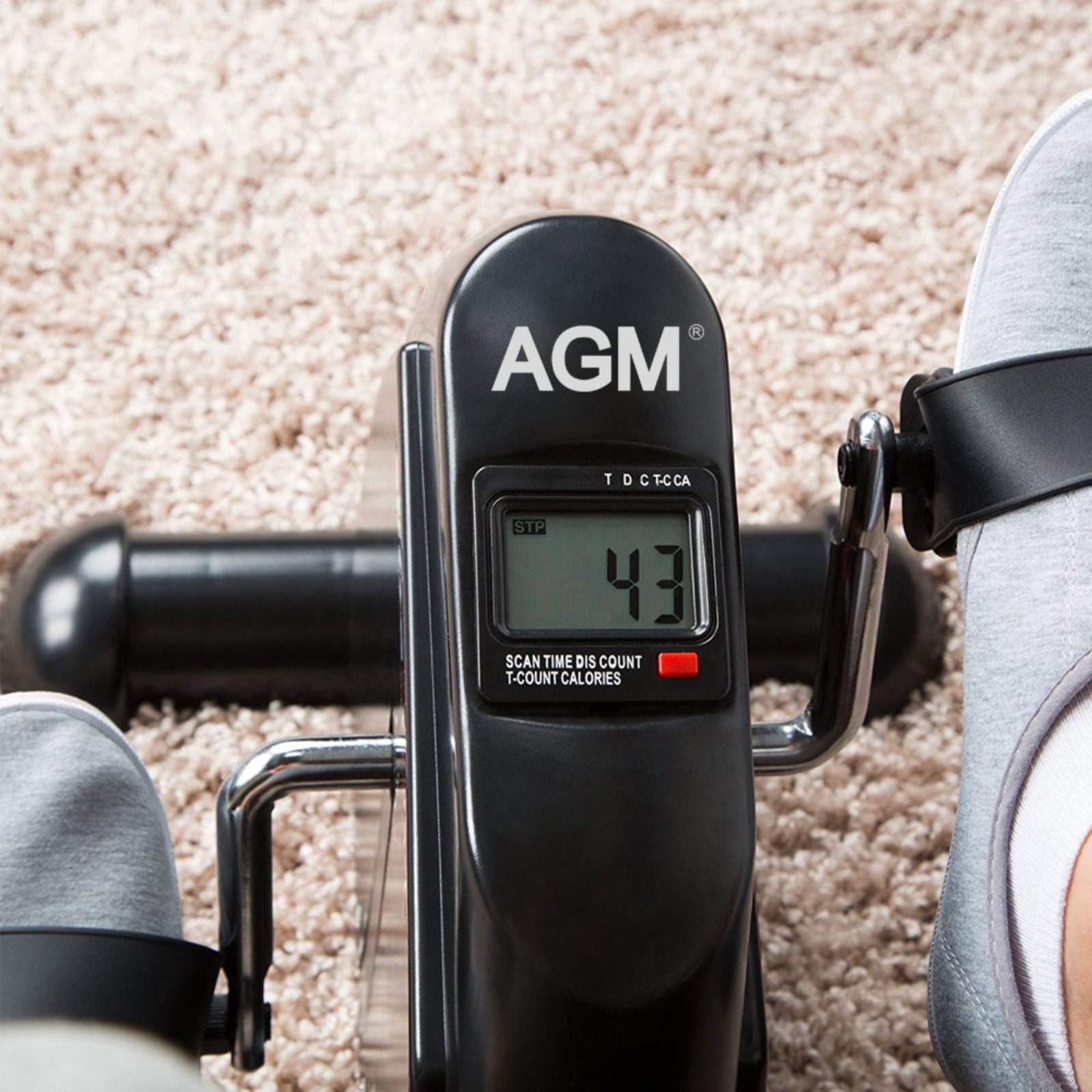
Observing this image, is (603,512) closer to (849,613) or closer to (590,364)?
(590,364)

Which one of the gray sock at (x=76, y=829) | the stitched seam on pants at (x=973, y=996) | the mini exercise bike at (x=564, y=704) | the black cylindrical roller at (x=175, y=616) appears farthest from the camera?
→ the black cylindrical roller at (x=175, y=616)

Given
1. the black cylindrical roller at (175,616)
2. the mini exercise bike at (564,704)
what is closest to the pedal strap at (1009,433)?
the mini exercise bike at (564,704)

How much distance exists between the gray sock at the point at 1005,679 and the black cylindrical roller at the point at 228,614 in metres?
0.23

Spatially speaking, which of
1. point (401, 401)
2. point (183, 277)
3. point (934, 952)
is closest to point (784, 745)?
point (934, 952)

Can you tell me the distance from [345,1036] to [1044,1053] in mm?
414

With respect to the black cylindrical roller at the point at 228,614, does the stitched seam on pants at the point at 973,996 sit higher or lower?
lower

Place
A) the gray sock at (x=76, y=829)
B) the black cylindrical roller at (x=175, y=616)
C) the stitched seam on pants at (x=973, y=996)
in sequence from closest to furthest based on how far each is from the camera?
the stitched seam on pants at (x=973, y=996) → the gray sock at (x=76, y=829) → the black cylindrical roller at (x=175, y=616)

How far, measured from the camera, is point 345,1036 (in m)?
0.76

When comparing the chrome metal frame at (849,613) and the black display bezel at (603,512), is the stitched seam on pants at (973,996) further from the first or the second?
the black display bezel at (603,512)

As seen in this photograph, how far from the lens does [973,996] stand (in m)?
0.54

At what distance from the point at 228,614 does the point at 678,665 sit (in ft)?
1.56

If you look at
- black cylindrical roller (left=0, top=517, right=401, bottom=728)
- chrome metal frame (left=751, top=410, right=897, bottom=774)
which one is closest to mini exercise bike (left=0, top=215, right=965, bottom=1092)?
chrome metal frame (left=751, top=410, right=897, bottom=774)

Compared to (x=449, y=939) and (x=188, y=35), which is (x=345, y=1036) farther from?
(x=188, y=35)

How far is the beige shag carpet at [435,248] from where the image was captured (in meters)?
0.82
